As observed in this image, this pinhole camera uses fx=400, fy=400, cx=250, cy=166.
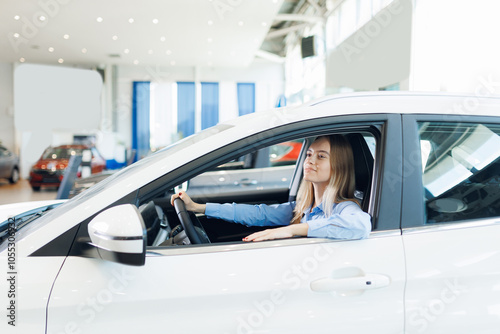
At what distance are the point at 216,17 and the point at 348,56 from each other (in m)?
3.40

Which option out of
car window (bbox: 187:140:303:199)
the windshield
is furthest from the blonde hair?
car window (bbox: 187:140:303:199)

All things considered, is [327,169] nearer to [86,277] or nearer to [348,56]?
[86,277]

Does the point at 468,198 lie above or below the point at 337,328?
above

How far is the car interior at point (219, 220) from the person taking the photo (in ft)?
4.91

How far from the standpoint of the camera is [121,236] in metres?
0.93

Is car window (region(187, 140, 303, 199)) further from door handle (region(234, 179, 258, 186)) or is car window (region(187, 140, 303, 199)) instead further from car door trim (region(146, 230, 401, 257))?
car door trim (region(146, 230, 401, 257))

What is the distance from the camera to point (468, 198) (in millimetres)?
1285

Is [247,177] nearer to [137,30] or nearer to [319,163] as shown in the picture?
[319,163]

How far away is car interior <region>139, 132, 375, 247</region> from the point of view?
1.50m

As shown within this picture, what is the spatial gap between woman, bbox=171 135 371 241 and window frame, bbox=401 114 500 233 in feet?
0.41

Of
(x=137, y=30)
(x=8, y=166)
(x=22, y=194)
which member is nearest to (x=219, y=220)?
(x=22, y=194)

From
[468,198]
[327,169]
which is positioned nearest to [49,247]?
[327,169]

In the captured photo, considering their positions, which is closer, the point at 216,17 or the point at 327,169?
the point at 327,169

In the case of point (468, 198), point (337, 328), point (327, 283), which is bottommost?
point (337, 328)
